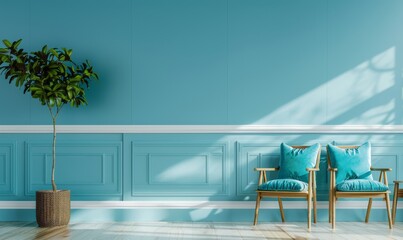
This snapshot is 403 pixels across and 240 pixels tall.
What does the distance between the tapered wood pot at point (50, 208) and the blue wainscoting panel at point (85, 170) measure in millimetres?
422

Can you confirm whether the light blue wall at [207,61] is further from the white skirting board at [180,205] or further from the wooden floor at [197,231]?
the wooden floor at [197,231]

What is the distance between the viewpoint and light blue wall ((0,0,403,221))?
589 cm

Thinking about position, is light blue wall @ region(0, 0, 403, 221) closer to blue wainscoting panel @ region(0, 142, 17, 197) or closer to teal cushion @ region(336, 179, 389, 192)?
blue wainscoting panel @ region(0, 142, 17, 197)

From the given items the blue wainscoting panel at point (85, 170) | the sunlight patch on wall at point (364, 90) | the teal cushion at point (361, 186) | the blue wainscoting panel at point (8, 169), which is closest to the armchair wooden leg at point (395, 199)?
the teal cushion at point (361, 186)

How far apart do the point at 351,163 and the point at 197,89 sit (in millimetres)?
1698

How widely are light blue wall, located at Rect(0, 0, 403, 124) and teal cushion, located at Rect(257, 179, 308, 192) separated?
32.2 inches

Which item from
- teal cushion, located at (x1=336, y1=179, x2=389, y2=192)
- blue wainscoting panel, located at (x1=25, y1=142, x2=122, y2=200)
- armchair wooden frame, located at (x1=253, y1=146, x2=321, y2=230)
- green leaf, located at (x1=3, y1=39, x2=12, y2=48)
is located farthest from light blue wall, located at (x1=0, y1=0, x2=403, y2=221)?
teal cushion, located at (x1=336, y1=179, x2=389, y2=192)

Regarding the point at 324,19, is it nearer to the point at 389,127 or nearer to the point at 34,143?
the point at 389,127

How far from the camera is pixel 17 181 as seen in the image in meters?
5.91

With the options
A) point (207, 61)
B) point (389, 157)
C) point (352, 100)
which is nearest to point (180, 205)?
point (207, 61)

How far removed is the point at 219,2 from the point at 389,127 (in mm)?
2169

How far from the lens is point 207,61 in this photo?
19.6 ft

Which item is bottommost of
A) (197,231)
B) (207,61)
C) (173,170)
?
(197,231)

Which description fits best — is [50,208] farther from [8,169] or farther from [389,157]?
[389,157]
